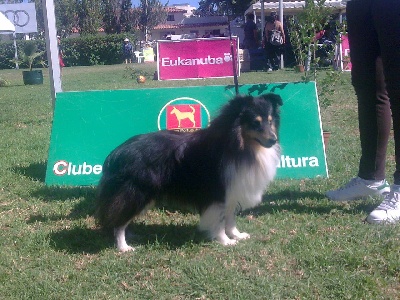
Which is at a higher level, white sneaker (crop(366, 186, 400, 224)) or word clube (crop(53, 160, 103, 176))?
word clube (crop(53, 160, 103, 176))

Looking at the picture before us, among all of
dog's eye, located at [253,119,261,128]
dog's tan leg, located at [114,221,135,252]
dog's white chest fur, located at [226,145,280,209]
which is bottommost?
dog's tan leg, located at [114,221,135,252]

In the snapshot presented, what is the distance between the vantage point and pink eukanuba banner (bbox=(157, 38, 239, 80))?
17.0 metres

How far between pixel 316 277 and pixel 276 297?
0.38 metres

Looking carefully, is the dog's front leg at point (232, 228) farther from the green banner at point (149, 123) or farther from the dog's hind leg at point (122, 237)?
the green banner at point (149, 123)

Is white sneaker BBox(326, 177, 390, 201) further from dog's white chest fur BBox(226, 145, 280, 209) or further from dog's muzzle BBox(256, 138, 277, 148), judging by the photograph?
dog's muzzle BBox(256, 138, 277, 148)

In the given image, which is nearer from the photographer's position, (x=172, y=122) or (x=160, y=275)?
(x=160, y=275)

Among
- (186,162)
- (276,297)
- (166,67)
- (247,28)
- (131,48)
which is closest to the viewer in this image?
(276,297)

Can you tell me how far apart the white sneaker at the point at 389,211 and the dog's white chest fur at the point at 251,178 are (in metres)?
0.94

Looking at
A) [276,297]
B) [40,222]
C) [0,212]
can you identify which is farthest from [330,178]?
[0,212]

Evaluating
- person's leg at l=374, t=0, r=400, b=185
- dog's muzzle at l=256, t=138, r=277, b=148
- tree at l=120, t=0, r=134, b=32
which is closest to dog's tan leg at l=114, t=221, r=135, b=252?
dog's muzzle at l=256, t=138, r=277, b=148

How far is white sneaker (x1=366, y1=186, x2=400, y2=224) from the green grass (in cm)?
10

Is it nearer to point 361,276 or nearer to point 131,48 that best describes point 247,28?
point 131,48

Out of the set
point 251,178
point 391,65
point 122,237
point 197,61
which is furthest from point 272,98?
point 197,61

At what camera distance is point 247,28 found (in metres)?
21.6
